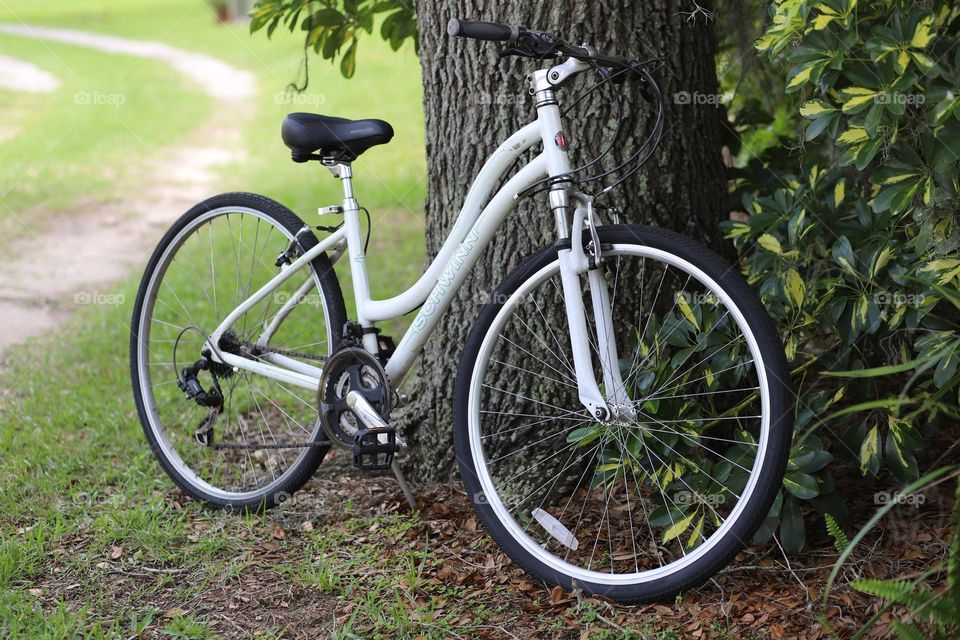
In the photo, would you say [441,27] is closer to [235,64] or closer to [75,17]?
[235,64]

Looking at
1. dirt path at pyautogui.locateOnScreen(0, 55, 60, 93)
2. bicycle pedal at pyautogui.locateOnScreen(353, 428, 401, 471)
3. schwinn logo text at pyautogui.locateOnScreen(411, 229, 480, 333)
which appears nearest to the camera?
schwinn logo text at pyautogui.locateOnScreen(411, 229, 480, 333)

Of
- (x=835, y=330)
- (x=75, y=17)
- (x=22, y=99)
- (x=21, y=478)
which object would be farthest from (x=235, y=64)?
(x=835, y=330)

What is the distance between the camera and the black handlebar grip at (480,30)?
7.20ft

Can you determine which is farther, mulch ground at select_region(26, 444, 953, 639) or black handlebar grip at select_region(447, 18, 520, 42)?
mulch ground at select_region(26, 444, 953, 639)

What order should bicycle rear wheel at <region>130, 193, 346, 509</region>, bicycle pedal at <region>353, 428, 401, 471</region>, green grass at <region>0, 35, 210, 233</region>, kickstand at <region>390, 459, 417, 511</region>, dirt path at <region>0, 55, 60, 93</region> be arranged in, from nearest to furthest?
bicycle pedal at <region>353, 428, 401, 471</region> → kickstand at <region>390, 459, 417, 511</region> → bicycle rear wheel at <region>130, 193, 346, 509</region> → green grass at <region>0, 35, 210, 233</region> → dirt path at <region>0, 55, 60, 93</region>

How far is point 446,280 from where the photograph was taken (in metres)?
2.62

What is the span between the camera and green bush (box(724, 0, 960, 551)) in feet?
7.34

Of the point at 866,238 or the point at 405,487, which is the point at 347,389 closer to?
the point at 405,487

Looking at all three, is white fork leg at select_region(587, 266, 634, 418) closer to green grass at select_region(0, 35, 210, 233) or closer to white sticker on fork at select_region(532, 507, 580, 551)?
white sticker on fork at select_region(532, 507, 580, 551)

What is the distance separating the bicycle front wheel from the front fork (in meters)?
0.02

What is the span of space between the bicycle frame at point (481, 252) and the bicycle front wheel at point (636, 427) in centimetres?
7

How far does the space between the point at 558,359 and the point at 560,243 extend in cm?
58

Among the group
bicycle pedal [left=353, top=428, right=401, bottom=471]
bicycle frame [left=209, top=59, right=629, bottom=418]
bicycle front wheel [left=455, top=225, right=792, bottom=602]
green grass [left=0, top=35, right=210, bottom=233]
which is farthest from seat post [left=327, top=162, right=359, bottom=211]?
green grass [left=0, top=35, right=210, bottom=233]

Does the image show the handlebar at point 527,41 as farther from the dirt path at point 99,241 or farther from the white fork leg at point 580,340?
the dirt path at point 99,241
